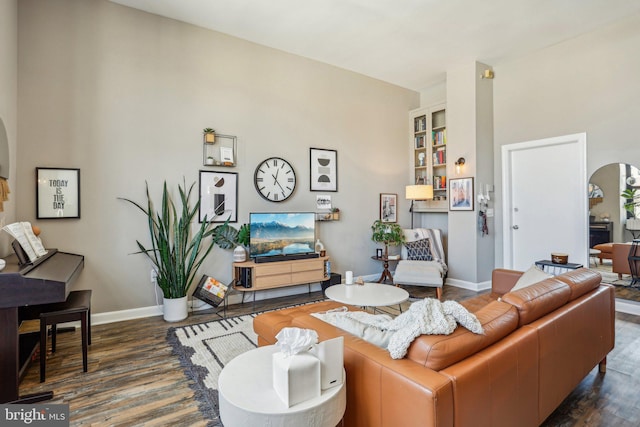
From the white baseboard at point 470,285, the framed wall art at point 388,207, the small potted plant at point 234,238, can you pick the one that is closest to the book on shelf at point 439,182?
the framed wall art at point 388,207

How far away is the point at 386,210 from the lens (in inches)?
223

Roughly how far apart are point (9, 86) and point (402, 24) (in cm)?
398

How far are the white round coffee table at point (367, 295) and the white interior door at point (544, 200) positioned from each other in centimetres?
287

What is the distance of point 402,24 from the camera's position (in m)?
3.90

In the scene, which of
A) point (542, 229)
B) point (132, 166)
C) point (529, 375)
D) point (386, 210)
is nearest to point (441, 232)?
point (386, 210)

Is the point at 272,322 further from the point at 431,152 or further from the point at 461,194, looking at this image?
the point at 431,152

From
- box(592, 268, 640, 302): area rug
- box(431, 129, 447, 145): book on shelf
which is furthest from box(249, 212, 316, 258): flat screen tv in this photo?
box(592, 268, 640, 302): area rug

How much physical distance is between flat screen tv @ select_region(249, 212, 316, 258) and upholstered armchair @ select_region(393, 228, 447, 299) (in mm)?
1301

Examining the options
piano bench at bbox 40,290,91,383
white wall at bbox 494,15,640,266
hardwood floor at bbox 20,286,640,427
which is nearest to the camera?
hardwood floor at bbox 20,286,640,427

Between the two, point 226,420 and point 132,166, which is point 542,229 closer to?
point 226,420

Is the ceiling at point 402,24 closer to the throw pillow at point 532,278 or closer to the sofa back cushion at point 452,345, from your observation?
the throw pillow at point 532,278

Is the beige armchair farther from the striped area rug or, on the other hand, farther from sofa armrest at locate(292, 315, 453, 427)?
sofa armrest at locate(292, 315, 453, 427)

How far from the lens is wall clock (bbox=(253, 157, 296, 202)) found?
4398mm

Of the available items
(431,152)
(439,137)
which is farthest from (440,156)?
(439,137)
